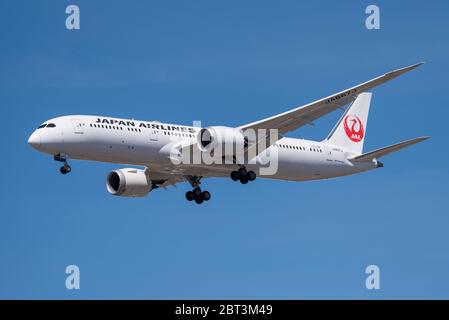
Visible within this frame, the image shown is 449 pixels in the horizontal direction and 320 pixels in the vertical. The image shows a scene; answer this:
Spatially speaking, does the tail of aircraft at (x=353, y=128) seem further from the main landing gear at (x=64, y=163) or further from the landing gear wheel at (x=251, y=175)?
the main landing gear at (x=64, y=163)

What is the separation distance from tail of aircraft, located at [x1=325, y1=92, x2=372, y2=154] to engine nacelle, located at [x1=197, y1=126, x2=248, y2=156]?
10364 millimetres

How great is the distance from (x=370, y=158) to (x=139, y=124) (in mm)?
15462

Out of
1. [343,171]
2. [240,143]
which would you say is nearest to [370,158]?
[343,171]

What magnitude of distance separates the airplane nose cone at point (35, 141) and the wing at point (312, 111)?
1101 cm

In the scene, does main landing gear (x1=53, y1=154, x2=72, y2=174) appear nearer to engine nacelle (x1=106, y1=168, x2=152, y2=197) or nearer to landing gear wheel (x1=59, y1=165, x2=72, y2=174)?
landing gear wheel (x1=59, y1=165, x2=72, y2=174)

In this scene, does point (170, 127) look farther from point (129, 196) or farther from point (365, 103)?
point (365, 103)

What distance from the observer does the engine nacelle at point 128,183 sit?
61.9 metres

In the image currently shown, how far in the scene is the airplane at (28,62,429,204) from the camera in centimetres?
5416

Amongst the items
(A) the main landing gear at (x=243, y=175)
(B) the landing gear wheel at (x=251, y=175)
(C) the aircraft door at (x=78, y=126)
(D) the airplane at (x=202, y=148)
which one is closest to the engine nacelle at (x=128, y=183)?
(D) the airplane at (x=202, y=148)

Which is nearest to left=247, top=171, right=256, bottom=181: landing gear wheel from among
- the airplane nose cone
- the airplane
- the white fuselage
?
the airplane

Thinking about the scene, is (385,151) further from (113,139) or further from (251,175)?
(113,139)

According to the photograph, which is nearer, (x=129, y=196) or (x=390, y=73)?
(x=390, y=73)

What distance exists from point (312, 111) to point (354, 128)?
489 inches

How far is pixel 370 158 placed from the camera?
63531 millimetres
